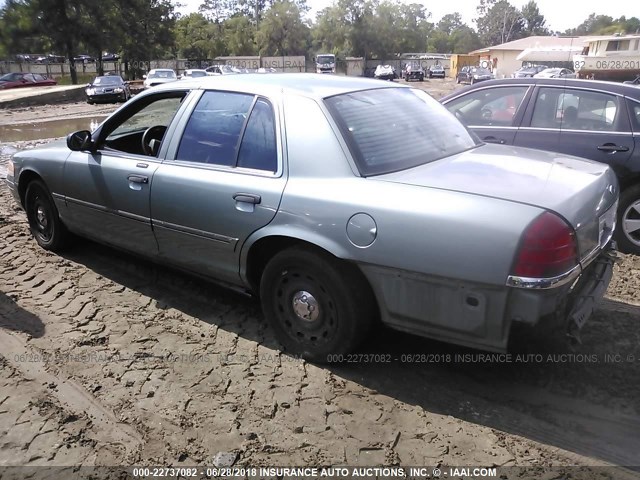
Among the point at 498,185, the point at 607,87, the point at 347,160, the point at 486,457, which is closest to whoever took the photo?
the point at 486,457

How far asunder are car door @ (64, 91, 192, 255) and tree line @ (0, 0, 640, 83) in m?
43.7

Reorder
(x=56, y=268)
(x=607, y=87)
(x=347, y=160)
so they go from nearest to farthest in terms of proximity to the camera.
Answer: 1. (x=347, y=160)
2. (x=56, y=268)
3. (x=607, y=87)

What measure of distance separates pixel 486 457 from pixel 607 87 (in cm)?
431

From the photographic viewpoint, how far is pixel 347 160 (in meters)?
3.14

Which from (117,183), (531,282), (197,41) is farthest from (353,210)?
(197,41)

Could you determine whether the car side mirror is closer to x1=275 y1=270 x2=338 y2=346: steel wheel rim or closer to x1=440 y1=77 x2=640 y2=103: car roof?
x1=275 y1=270 x2=338 y2=346: steel wheel rim

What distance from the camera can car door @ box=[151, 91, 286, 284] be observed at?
3.42 meters

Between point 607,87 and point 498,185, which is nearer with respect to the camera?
point 498,185

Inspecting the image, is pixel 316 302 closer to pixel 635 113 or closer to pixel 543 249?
pixel 543 249

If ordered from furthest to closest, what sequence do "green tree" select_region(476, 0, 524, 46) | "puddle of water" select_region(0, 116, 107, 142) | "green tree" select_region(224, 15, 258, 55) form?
"green tree" select_region(476, 0, 524, 46) → "green tree" select_region(224, 15, 258, 55) → "puddle of water" select_region(0, 116, 107, 142)

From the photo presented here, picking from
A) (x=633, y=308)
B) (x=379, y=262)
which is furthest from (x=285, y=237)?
(x=633, y=308)

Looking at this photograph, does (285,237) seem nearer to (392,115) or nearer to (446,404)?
(392,115)

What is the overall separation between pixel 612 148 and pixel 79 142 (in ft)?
15.8

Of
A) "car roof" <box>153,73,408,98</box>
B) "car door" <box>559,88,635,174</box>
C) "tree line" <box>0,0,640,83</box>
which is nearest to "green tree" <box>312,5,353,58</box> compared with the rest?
"tree line" <box>0,0,640,83</box>
